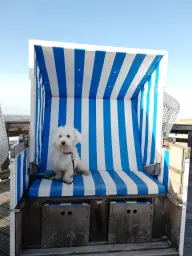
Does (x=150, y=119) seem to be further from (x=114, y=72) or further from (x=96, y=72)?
(x=96, y=72)

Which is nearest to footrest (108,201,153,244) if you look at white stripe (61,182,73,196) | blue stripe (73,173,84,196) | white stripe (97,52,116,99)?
blue stripe (73,173,84,196)

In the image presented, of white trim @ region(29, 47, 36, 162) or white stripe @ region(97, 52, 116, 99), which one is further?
white stripe @ region(97, 52, 116, 99)

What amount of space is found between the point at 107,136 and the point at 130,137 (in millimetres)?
374

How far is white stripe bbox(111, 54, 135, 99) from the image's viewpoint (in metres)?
2.66

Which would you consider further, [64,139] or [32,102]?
[64,139]

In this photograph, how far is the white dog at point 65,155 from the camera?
250cm

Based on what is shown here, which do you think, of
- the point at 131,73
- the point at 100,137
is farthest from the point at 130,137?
the point at 131,73

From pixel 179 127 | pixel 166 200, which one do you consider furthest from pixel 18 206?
pixel 179 127

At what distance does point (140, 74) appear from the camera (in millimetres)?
2963

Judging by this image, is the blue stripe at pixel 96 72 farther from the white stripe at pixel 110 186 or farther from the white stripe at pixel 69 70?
the white stripe at pixel 110 186

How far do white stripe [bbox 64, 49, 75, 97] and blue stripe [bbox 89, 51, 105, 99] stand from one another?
30 cm

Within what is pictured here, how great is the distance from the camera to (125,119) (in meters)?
3.47

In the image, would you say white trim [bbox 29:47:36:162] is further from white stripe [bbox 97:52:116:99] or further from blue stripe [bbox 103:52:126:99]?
blue stripe [bbox 103:52:126:99]

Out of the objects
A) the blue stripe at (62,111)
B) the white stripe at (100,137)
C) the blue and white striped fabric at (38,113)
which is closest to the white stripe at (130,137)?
the white stripe at (100,137)
